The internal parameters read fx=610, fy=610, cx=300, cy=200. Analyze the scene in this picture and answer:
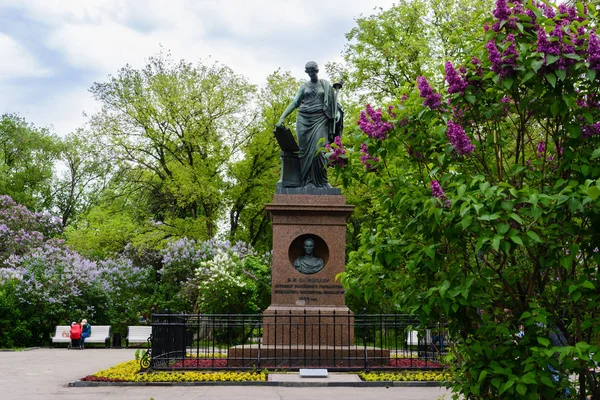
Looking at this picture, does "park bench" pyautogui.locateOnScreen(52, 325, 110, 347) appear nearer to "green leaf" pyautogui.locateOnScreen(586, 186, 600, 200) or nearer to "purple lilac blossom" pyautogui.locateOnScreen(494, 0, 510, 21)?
"purple lilac blossom" pyautogui.locateOnScreen(494, 0, 510, 21)

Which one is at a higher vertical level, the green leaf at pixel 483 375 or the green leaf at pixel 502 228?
the green leaf at pixel 502 228

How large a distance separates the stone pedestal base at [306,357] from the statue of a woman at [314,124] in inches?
148

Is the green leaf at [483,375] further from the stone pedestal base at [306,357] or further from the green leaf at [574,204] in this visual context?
the stone pedestal base at [306,357]

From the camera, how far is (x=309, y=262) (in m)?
13.0

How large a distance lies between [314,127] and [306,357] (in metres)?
5.18

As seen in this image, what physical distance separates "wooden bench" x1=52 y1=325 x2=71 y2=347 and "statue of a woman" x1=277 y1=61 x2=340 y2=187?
13.2 meters

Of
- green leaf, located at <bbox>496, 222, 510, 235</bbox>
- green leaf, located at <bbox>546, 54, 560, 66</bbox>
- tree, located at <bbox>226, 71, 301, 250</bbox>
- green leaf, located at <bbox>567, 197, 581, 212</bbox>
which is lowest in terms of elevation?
green leaf, located at <bbox>496, 222, 510, 235</bbox>

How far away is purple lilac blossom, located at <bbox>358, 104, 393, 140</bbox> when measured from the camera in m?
4.10

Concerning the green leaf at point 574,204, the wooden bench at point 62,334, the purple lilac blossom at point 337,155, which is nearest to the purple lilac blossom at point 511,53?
the green leaf at point 574,204

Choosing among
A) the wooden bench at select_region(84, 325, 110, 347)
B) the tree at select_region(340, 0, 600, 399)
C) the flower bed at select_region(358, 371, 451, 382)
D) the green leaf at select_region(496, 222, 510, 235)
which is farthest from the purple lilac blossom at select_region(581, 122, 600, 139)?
the wooden bench at select_region(84, 325, 110, 347)

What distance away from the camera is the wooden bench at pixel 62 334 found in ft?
73.2

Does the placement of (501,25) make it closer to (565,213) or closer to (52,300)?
(565,213)

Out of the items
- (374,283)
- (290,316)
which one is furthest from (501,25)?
(290,316)

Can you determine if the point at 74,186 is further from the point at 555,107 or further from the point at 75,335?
the point at 555,107
